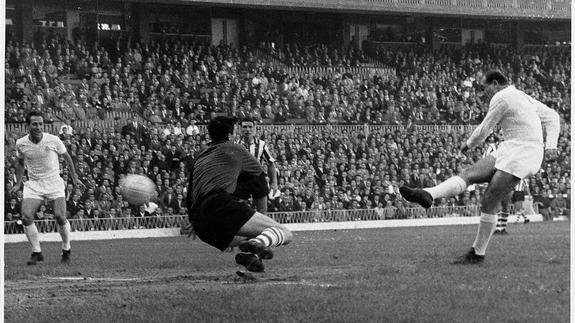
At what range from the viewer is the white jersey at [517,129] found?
11.3 m

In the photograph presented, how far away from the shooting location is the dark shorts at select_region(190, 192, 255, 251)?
Result: 1024 centimetres

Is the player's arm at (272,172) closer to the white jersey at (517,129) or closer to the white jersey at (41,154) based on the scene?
the white jersey at (517,129)

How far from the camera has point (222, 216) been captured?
33.6 feet

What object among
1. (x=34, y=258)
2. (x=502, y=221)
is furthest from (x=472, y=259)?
(x=502, y=221)

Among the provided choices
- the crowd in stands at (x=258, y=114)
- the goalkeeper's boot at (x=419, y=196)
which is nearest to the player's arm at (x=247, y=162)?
the goalkeeper's boot at (x=419, y=196)

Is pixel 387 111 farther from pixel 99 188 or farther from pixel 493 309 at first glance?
pixel 493 309

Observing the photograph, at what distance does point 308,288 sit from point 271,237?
2.21ft

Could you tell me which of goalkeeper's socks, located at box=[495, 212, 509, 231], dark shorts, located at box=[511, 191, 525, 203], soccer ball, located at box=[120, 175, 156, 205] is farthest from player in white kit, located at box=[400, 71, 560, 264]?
dark shorts, located at box=[511, 191, 525, 203]

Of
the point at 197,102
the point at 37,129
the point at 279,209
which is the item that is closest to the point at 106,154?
the point at 279,209

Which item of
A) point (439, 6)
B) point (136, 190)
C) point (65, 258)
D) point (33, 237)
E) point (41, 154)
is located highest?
point (439, 6)

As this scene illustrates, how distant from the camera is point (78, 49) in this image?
32.4 m

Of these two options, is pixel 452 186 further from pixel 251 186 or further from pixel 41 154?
pixel 41 154

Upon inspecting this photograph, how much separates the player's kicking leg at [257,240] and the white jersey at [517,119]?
2.37 metres

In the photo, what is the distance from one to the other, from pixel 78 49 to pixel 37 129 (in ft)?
61.0
